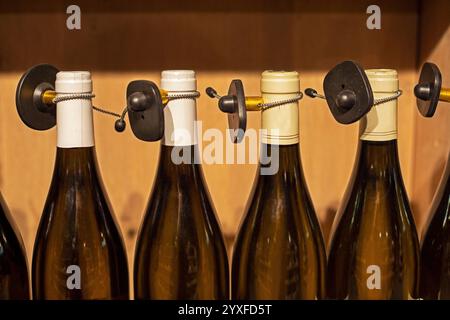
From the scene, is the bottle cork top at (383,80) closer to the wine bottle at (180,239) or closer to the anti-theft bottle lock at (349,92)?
the anti-theft bottle lock at (349,92)

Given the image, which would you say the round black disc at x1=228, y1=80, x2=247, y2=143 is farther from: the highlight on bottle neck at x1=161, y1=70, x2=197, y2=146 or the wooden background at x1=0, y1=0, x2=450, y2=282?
the wooden background at x1=0, y1=0, x2=450, y2=282

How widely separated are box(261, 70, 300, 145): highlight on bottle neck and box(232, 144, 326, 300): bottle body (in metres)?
0.07

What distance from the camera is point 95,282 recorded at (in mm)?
616

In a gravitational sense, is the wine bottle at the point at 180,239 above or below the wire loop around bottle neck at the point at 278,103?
below

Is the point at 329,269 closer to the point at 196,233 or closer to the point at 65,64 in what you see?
the point at 196,233

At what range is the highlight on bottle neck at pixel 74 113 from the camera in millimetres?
522

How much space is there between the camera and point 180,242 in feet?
2.06

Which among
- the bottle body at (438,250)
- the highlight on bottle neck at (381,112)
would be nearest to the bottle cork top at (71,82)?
the highlight on bottle neck at (381,112)

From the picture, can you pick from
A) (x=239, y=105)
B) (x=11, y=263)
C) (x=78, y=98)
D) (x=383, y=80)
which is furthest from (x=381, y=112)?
(x=11, y=263)

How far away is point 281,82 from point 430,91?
0.38 feet

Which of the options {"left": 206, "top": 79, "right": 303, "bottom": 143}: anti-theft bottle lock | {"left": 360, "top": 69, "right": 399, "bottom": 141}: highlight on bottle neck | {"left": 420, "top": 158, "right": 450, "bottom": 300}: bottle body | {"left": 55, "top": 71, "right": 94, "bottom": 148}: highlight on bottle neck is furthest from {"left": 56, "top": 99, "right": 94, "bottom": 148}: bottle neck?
{"left": 420, "top": 158, "right": 450, "bottom": 300}: bottle body

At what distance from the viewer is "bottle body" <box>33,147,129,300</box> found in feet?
2.01

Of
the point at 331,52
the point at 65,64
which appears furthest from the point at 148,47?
the point at 331,52

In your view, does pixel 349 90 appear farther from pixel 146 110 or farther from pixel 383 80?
pixel 146 110
